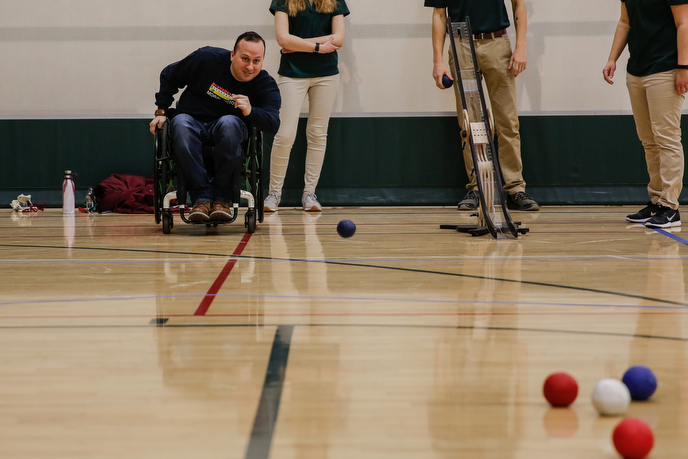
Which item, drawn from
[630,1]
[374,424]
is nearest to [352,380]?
[374,424]

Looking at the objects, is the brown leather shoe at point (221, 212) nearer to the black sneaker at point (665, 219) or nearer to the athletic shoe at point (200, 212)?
the athletic shoe at point (200, 212)

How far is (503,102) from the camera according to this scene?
17.2ft

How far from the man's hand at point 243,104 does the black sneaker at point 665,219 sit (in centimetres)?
205

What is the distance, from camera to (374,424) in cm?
122

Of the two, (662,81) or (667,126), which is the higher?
(662,81)

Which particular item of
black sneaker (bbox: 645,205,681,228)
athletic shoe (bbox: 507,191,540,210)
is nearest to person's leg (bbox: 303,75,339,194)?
athletic shoe (bbox: 507,191,540,210)

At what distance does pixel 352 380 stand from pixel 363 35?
467 centimetres

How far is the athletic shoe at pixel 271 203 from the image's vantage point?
530 centimetres

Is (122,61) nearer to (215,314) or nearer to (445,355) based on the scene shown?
(215,314)

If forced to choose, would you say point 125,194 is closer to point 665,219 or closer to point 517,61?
point 517,61

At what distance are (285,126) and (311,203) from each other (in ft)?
1.79

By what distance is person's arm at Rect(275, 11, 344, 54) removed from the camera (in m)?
5.10

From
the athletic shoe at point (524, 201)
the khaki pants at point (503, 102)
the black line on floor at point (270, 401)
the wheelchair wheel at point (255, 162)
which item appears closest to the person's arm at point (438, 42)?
the khaki pants at point (503, 102)

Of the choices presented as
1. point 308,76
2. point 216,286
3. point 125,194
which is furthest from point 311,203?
point 216,286
